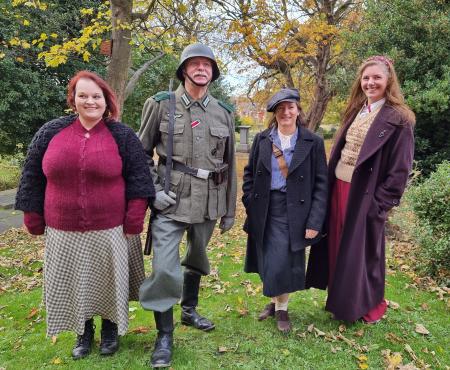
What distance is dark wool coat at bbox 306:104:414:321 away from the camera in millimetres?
3418

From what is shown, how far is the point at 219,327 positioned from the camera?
12.5 feet

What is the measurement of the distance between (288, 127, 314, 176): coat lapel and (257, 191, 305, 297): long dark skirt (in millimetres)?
274

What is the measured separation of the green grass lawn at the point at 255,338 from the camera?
3.26 metres

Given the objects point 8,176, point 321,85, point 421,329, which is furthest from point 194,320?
point 8,176

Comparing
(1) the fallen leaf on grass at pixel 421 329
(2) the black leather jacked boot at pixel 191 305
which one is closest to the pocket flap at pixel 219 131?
(2) the black leather jacked boot at pixel 191 305

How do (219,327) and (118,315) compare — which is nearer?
(118,315)

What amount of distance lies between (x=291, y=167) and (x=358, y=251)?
928 mm

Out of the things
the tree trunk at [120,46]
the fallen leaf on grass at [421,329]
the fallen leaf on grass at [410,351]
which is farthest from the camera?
the tree trunk at [120,46]

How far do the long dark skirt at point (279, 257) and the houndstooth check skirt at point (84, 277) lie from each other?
1.17 m

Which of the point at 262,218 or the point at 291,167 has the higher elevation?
the point at 291,167

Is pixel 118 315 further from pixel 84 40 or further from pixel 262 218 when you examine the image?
pixel 84 40

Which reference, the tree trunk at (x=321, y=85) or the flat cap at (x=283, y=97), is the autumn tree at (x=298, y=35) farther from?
the flat cap at (x=283, y=97)

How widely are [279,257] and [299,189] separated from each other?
23.3 inches

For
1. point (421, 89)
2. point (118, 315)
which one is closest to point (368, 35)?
point (421, 89)
